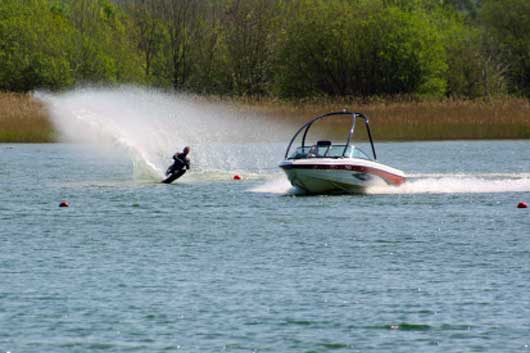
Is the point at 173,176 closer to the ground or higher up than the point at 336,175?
closer to the ground

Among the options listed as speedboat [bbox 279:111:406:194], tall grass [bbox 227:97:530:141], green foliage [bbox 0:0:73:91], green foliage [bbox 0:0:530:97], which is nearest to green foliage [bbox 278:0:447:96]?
green foliage [bbox 0:0:530:97]

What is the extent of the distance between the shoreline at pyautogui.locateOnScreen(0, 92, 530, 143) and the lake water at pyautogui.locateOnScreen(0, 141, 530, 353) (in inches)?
916

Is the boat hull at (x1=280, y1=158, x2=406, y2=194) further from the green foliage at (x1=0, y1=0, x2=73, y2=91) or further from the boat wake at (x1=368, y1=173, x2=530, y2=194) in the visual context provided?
the green foliage at (x1=0, y1=0, x2=73, y2=91)

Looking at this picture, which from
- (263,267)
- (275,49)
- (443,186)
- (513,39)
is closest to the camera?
(263,267)

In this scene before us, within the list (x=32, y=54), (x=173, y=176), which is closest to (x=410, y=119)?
(x=173, y=176)

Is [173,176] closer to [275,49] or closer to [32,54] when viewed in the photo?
[32,54]

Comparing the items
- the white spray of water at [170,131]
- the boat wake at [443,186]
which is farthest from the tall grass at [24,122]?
the boat wake at [443,186]

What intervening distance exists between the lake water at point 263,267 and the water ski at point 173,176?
2.40 feet

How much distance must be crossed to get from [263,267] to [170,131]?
33.6 metres

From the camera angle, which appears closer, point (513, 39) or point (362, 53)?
point (362, 53)

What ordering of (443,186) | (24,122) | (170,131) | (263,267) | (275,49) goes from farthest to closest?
(275,49), (24,122), (170,131), (443,186), (263,267)

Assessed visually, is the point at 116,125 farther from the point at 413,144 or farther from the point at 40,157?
the point at 413,144

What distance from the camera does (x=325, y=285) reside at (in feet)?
72.9

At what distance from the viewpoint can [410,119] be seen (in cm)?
6781
